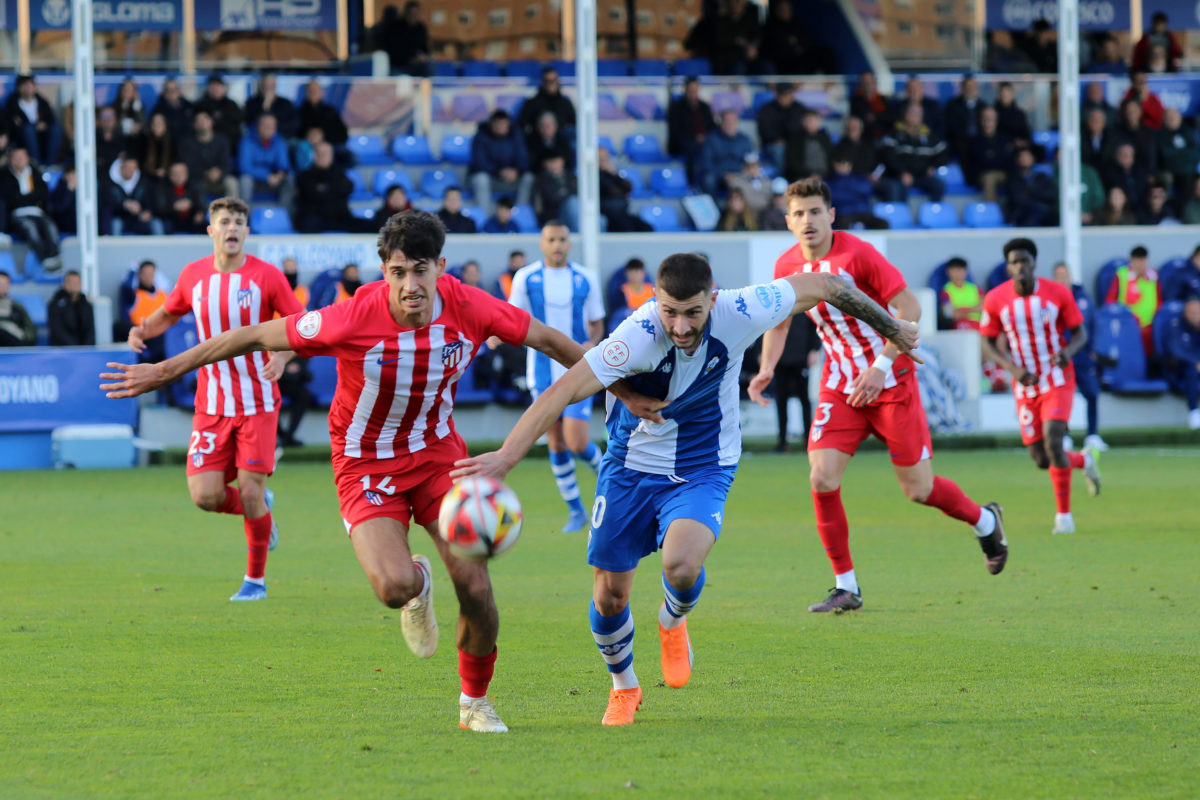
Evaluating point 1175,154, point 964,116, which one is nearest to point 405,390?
point 964,116

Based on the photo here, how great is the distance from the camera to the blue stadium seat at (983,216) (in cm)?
2228

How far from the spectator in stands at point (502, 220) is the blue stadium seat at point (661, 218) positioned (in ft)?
6.53

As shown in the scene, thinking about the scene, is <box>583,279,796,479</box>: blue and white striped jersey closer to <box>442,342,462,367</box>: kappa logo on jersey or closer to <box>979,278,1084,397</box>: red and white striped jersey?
<box>442,342,462,367</box>: kappa logo on jersey

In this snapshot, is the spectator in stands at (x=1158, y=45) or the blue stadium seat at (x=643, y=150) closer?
the blue stadium seat at (x=643, y=150)

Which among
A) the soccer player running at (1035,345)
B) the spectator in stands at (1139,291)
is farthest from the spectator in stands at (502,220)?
the soccer player running at (1035,345)

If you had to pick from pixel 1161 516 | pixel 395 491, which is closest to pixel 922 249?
pixel 1161 516

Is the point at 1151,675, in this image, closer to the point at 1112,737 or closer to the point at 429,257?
the point at 1112,737

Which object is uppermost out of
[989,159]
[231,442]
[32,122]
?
[32,122]

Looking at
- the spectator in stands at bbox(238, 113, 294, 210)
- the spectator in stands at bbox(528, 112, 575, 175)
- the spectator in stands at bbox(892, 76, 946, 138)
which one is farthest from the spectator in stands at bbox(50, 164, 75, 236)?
the spectator in stands at bbox(892, 76, 946, 138)

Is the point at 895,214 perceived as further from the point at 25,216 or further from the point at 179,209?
the point at 25,216

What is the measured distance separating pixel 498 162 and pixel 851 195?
5014 mm

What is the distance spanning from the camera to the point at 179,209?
776 inches

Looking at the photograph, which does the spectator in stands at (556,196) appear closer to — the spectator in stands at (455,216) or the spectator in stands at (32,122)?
the spectator in stands at (455,216)

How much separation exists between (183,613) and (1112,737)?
15.8ft
